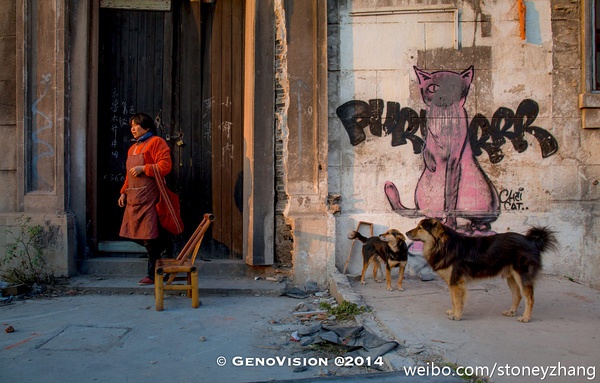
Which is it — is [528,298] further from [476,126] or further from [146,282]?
[146,282]

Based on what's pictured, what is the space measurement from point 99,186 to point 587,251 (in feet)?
20.4

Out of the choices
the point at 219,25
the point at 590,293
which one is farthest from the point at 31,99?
the point at 590,293

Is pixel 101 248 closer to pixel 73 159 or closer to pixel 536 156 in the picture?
pixel 73 159

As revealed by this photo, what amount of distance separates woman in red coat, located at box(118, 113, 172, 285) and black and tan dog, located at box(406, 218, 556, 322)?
118 inches

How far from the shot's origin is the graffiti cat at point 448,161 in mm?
6324

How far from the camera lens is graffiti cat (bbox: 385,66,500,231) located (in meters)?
6.32

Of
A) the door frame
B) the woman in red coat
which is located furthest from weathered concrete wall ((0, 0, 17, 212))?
the door frame

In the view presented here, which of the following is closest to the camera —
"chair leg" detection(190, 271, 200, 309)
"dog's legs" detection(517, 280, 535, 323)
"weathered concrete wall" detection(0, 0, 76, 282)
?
"dog's legs" detection(517, 280, 535, 323)

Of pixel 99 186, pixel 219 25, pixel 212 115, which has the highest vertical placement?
pixel 219 25

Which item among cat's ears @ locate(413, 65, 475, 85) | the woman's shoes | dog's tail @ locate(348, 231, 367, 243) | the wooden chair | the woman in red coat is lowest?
the woman's shoes

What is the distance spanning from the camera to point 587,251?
6281 millimetres

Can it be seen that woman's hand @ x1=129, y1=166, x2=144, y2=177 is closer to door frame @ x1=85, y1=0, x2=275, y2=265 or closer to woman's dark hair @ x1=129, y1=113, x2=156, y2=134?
woman's dark hair @ x1=129, y1=113, x2=156, y2=134

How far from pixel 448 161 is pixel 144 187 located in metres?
3.65

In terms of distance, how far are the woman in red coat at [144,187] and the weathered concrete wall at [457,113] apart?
2073 millimetres
